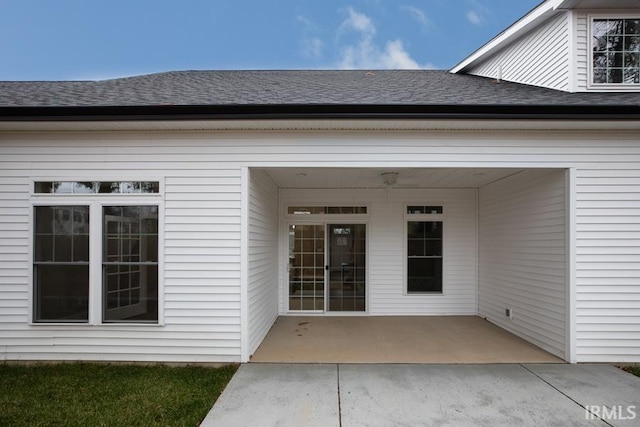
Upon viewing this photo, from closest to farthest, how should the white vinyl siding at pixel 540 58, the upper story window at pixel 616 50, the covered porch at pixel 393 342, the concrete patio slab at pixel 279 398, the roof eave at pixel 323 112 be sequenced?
1. the concrete patio slab at pixel 279 398
2. the roof eave at pixel 323 112
3. the covered porch at pixel 393 342
4. the upper story window at pixel 616 50
5. the white vinyl siding at pixel 540 58

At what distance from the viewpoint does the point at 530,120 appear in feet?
14.2

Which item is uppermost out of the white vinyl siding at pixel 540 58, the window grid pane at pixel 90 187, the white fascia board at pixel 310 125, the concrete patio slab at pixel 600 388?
the white vinyl siding at pixel 540 58

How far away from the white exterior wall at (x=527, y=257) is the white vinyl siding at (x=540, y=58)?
180 cm

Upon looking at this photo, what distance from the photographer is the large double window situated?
459 centimetres

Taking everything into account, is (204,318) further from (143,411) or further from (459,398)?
(459,398)

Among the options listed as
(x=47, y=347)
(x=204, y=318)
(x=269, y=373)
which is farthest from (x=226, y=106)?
(x=47, y=347)

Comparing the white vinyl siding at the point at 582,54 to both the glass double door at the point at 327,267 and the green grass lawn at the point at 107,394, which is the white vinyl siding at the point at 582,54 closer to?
the glass double door at the point at 327,267

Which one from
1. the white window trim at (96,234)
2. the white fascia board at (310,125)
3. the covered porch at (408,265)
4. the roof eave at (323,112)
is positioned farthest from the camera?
the covered porch at (408,265)

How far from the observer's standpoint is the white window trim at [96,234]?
4.57 meters

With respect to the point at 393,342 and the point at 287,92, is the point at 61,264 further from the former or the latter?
the point at 393,342

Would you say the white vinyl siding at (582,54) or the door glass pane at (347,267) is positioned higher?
the white vinyl siding at (582,54)

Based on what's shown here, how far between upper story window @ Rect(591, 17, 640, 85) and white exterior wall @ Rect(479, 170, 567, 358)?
6.69ft

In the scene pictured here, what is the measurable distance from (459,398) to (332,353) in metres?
1.83

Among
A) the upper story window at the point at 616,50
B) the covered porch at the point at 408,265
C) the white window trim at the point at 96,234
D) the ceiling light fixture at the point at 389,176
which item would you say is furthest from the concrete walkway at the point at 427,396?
the upper story window at the point at 616,50
